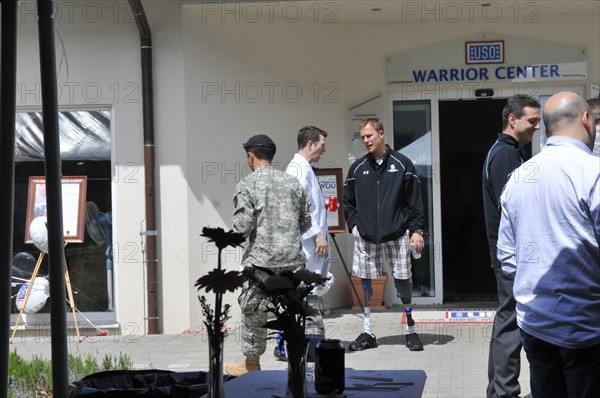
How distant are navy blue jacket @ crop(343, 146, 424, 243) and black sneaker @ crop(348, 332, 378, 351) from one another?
3.07 ft

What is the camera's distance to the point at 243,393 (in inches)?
169

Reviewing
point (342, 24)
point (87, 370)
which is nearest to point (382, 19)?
point (342, 24)

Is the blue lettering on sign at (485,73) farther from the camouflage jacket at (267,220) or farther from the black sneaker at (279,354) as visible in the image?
the camouflage jacket at (267,220)

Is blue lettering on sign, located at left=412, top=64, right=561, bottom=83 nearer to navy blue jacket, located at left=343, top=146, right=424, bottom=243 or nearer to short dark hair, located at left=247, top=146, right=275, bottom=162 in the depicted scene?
navy blue jacket, located at left=343, top=146, right=424, bottom=243

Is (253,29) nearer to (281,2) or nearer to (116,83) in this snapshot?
(281,2)

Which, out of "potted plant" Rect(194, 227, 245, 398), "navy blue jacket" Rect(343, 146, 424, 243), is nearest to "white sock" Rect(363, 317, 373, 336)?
"navy blue jacket" Rect(343, 146, 424, 243)

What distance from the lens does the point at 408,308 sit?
9297 mm

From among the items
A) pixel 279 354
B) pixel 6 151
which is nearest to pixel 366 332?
pixel 279 354

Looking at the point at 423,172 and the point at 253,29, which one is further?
the point at 423,172

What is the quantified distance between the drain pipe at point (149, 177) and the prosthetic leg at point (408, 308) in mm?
2955

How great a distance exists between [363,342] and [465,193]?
3.90m

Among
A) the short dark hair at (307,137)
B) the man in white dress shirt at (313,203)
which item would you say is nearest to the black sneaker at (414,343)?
the man in white dress shirt at (313,203)

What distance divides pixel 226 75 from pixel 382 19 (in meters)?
2.20

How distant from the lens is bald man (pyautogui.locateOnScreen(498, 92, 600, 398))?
14.0ft
